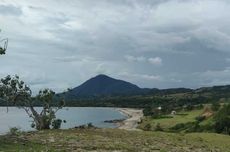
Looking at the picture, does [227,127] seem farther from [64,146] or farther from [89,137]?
[64,146]

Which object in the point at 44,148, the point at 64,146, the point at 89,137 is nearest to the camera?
the point at 44,148

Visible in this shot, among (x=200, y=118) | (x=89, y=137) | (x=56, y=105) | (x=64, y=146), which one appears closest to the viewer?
(x=64, y=146)

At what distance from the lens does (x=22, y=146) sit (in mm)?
29188

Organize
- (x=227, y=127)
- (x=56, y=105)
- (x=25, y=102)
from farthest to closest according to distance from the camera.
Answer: (x=227, y=127), (x=56, y=105), (x=25, y=102)

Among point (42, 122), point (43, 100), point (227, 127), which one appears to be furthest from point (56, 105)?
point (227, 127)

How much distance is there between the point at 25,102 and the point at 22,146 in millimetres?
31559

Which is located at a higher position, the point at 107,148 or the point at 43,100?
the point at 43,100

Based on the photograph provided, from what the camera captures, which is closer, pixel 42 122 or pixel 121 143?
pixel 121 143

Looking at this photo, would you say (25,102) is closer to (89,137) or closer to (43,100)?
(43,100)

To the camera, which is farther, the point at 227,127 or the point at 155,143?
the point at 227,127

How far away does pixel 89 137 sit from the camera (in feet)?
125

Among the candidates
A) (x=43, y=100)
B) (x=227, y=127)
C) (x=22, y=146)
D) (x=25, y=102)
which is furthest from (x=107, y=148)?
(x=227, y=127)

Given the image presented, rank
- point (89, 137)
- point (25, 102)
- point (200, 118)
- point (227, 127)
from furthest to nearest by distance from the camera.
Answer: point (200, 118), point (227, 127), point (25, 102), point (89, 137)

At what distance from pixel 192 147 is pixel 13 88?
105 ft
